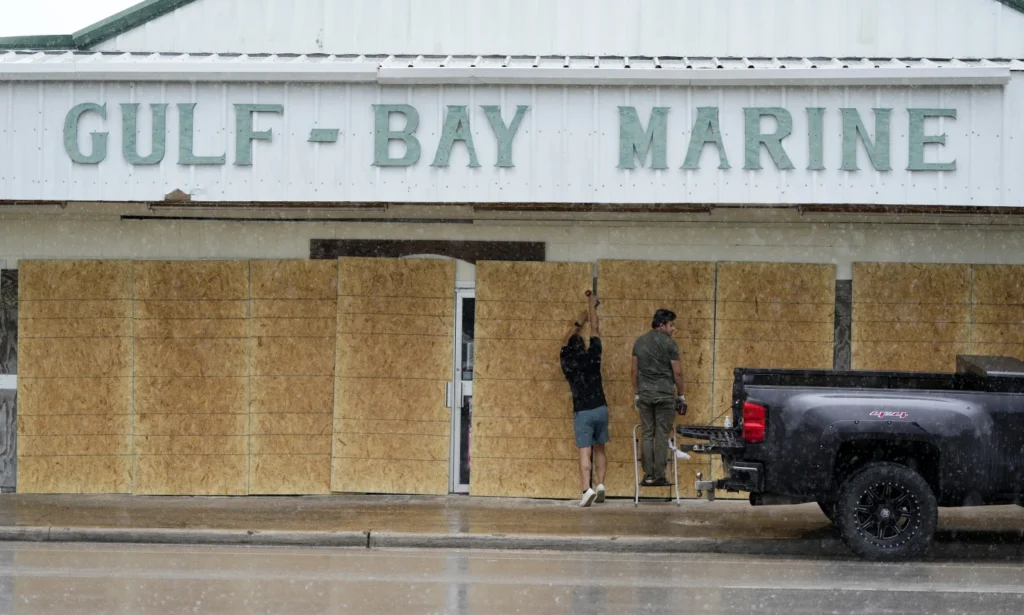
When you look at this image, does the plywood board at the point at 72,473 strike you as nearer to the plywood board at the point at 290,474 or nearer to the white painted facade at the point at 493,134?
the plywood board at the point at 290,474

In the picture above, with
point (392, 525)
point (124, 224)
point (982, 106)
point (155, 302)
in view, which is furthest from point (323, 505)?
point (982, 106)

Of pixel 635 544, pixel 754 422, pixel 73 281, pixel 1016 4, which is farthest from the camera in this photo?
pixel 1016 4

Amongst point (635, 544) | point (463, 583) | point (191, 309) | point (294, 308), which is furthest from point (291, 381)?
point (463, 583)

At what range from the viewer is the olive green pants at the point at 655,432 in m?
13.5

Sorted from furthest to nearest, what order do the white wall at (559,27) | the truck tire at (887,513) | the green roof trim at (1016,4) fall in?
the white wall at (559,27)
the green roof trim at (1016,4)
the truck tire at (887,513)

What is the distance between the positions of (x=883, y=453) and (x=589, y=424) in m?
3.48

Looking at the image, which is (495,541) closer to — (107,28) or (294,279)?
(294,279)

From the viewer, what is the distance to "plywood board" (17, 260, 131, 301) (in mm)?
14383

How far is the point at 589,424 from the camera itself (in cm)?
1352

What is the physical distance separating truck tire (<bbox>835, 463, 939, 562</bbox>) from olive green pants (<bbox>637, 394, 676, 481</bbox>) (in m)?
2.93

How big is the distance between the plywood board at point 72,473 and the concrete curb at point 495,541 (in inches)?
97.8

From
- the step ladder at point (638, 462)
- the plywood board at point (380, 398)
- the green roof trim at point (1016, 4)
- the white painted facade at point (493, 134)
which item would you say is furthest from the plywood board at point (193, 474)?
the green roof trim at point (1016, 4)

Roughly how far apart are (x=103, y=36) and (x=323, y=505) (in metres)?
6.50

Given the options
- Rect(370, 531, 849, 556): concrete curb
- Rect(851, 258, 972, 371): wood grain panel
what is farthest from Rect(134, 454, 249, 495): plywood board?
Rect(851, 258, 972, 371): wood grain panel
